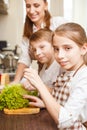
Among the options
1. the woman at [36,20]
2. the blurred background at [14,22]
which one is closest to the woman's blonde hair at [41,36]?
the woman at [36,20]

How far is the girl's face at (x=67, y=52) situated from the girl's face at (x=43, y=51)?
0.40 metres

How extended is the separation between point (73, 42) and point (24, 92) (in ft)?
0.85

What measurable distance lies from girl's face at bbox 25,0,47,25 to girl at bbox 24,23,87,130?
0.52 meters

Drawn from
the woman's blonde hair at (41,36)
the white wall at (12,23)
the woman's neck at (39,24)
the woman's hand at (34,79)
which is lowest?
the white wall at (12,23)

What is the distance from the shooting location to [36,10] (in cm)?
151

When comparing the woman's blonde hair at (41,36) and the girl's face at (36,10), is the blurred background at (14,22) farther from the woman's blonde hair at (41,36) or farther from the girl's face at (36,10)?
the woman's blonde hair at (41,36)

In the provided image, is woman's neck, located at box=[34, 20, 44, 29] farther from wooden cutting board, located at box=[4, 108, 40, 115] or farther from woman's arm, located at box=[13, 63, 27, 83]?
wooden cutting board, located at box=[4, 108, 40, 115]

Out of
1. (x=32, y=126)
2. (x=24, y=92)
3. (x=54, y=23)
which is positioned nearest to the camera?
(x=32, y=126)

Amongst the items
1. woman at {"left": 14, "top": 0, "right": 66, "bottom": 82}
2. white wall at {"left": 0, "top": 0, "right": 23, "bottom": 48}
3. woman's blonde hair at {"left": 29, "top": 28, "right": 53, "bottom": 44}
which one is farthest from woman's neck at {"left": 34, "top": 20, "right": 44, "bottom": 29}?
white wall at {"left": 0, "top": 0, "right": 23, "bottom": 48}

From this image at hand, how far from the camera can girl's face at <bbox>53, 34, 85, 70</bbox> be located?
38.0 inches

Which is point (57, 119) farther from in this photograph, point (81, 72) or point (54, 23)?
point (54, 23)

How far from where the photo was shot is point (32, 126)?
0.86m

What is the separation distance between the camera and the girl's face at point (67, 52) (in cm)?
96

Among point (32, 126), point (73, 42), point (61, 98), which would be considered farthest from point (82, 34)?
point (32, 126)
